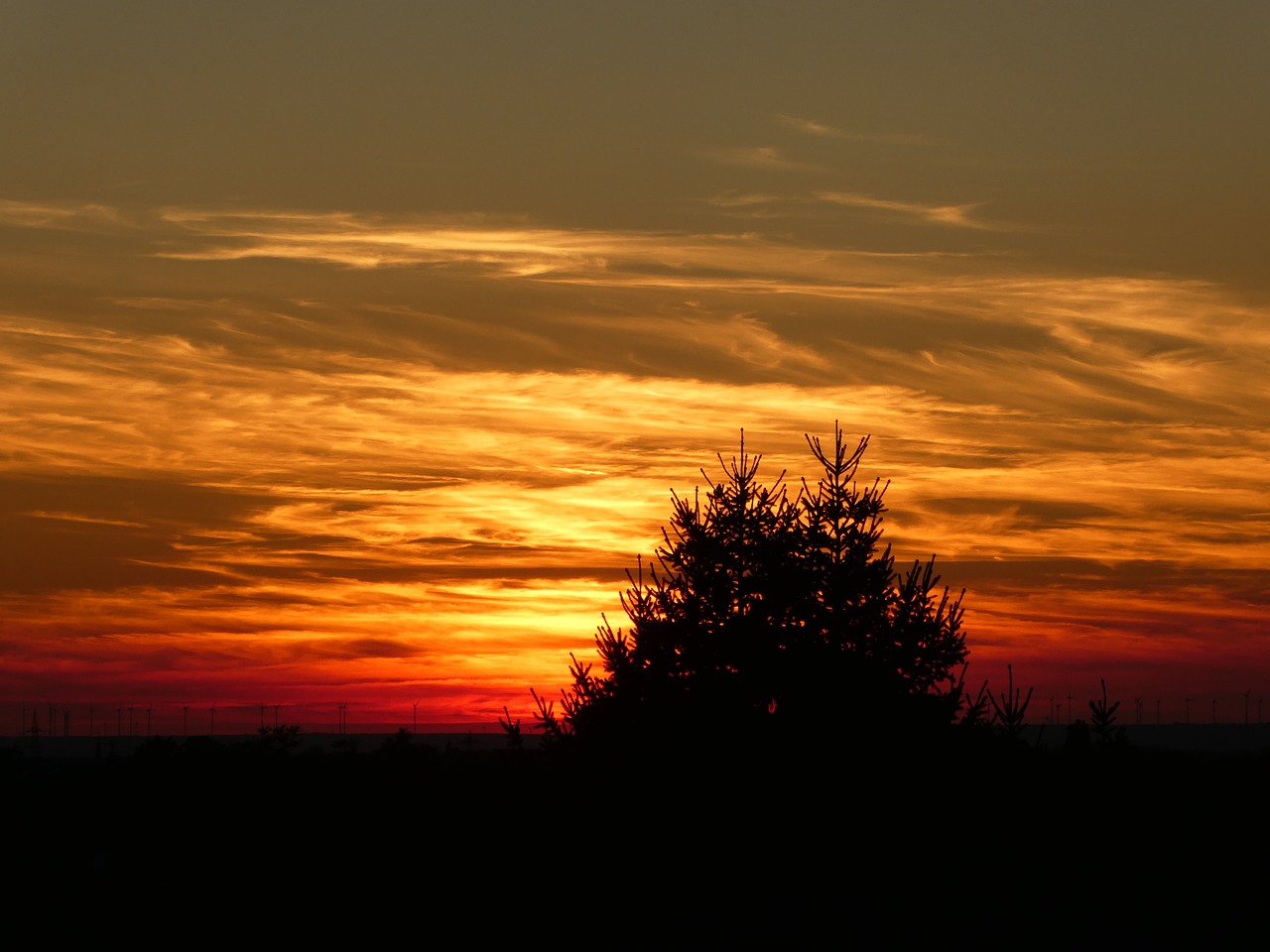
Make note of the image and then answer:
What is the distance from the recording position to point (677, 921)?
2039cm

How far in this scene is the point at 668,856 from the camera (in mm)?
22734

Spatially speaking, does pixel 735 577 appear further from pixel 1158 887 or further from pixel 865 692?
pixel 1158 887

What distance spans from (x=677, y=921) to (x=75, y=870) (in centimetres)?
960

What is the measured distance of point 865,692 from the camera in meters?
24.0

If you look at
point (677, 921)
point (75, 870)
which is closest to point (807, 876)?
point (677, 921)

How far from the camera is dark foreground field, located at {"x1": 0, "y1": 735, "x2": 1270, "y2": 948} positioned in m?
19.9

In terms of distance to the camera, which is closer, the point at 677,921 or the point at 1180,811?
the point at 677,921

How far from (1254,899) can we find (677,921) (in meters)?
7.65

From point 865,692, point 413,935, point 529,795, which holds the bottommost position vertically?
point 413,935

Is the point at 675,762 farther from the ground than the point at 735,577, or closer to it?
closer to it

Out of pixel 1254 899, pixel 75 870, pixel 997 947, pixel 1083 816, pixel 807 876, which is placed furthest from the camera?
pixel 1083 816

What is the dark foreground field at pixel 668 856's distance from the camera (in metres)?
19.9

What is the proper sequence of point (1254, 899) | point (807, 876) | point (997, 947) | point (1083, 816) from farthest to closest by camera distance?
point (1083, 816), point (807, 876), point (1254, 899), point (997, 947)

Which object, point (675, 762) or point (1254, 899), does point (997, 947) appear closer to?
point (1254, 899)
